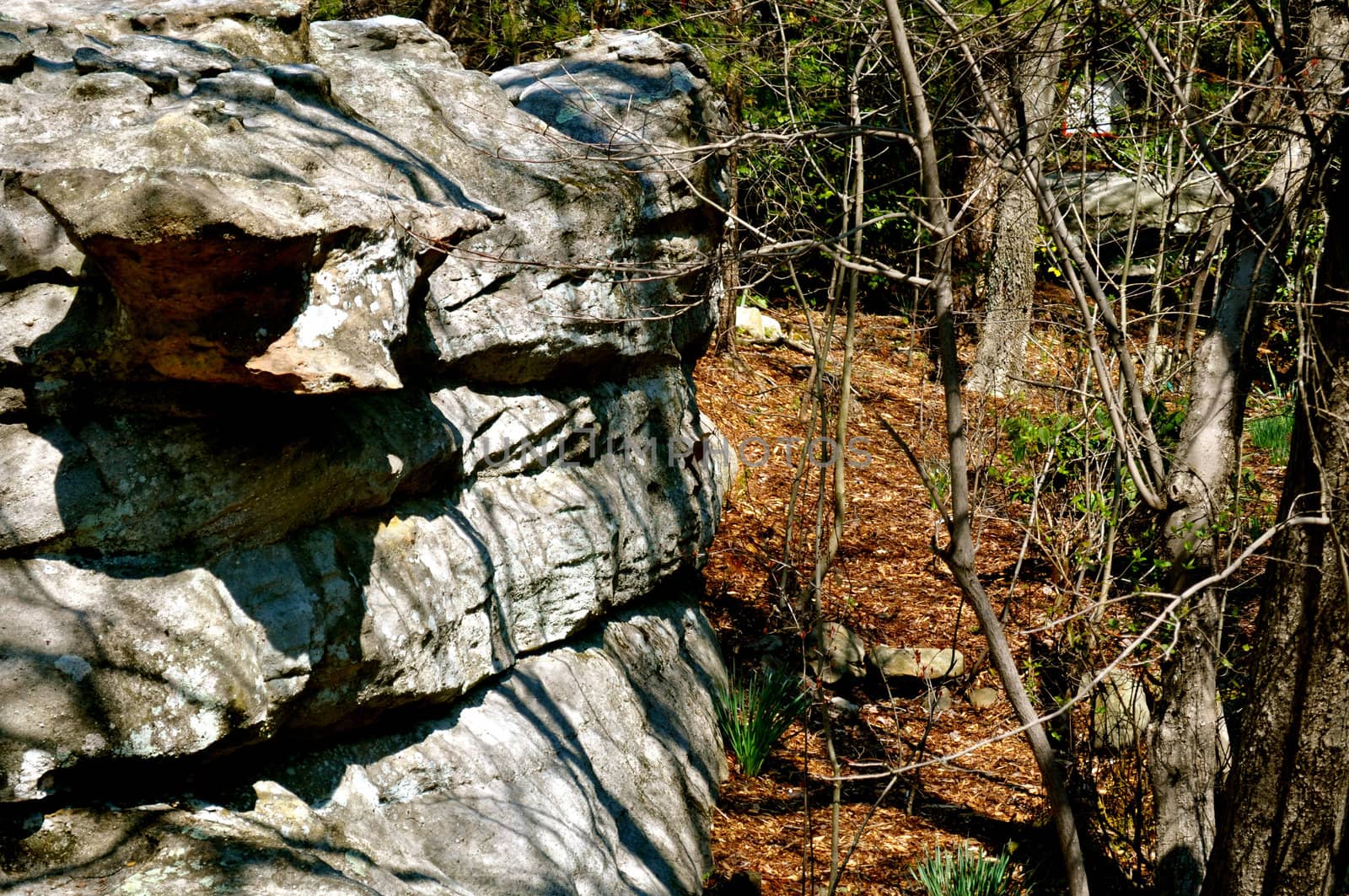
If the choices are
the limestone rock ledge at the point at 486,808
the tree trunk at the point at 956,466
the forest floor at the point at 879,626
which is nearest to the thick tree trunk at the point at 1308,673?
the tree trunk at the point at 956,466

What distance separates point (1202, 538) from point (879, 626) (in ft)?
10.2

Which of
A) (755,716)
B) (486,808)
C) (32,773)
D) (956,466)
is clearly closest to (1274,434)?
(755,716)

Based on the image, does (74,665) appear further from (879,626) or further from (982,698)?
(879,626)

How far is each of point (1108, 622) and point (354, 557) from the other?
3.11m

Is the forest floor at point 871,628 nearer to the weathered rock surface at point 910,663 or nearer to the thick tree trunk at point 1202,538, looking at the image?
the weathered rock surface at point 910,663

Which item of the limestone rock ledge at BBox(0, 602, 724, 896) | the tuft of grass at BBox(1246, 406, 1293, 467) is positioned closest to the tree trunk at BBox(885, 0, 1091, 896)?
the limestone rock ledge at BBox(0, 602, 724, 896)

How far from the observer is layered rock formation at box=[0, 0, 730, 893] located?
8.18 ft

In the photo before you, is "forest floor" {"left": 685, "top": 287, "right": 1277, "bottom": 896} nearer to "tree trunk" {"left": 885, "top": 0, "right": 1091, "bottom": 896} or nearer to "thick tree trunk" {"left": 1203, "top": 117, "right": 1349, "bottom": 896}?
"tree trunk" {"left": 885, "top": 0, "right": 1091, "bottom": 896}

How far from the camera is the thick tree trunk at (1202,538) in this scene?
12.1 ft

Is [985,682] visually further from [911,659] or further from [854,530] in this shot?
[854,530]

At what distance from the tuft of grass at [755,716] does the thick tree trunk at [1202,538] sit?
64.9 inches

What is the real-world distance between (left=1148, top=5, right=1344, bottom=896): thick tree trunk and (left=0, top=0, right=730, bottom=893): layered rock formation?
1783mm

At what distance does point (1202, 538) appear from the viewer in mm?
3668

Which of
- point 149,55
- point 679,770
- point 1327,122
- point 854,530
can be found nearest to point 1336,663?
point 1327,122
